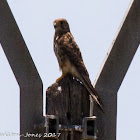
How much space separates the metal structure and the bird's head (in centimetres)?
169

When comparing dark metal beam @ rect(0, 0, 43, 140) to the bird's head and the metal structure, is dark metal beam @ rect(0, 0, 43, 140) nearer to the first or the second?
the metal structure

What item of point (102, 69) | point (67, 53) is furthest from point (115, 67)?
point (67, 53)

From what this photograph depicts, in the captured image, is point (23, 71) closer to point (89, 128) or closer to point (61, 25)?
point (89, 128)

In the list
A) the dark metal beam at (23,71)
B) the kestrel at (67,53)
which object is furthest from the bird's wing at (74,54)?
the dark metal beam at (23,71)

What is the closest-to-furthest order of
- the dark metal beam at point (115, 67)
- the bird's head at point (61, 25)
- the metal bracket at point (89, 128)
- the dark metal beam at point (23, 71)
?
the metal bracket at point (89, 128), the dark metal beam at point (23, 71), the dark metal beam at point (115, 67), the bird's head at point (61, 25)

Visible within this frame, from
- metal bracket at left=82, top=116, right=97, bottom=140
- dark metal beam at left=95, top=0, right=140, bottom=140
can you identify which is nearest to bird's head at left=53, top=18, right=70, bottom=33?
dark metal beam at left=95, top=0, right=140, bottom=140

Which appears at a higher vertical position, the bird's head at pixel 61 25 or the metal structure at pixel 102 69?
the bird's head at pixel 61 25

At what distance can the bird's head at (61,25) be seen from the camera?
Answer: 5641 mm

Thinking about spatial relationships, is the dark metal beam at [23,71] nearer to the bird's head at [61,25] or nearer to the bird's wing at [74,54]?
the bird's wing at [74,54]

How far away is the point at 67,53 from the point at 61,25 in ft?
1.64

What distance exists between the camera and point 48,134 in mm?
3480

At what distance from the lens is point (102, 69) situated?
3902 mm

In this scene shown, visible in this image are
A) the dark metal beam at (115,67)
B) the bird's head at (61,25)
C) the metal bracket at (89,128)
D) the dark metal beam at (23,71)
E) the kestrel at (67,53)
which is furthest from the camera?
the bird's head at (61,25)

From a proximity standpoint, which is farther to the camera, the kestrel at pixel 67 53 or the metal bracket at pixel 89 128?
the kestrel at pixel 67 53
